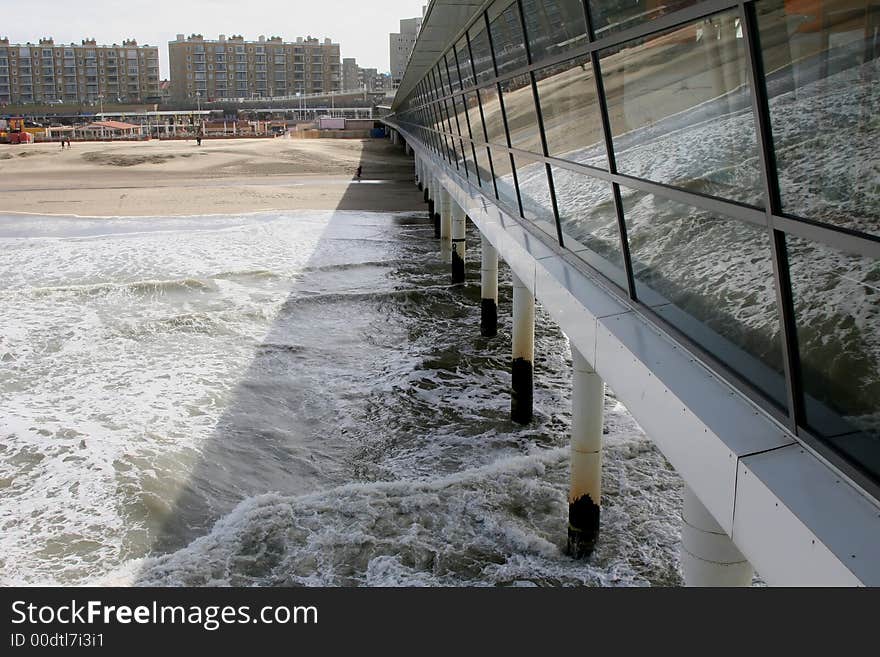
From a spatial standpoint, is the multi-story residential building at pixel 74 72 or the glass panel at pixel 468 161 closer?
the glass panel at pixel 468 161

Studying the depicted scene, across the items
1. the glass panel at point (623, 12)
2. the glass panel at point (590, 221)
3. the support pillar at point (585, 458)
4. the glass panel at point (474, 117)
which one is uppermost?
the glass panel at point (474, 117)

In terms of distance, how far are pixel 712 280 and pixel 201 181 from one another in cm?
4357

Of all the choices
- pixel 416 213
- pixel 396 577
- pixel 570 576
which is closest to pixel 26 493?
pixel 396 577

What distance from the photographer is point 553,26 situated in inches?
248

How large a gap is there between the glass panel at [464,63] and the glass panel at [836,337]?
897 cm

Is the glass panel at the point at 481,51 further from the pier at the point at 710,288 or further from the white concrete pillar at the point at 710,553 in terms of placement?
the white concrete pillar at the point at 710,553

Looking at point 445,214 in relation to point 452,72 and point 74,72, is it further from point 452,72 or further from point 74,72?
point 74,72

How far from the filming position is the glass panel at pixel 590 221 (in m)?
5.52

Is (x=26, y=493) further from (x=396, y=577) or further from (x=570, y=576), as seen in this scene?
(x=570, y=576)

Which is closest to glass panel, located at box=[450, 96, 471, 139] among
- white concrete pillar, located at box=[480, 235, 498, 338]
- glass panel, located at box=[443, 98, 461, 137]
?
glass panel, located at box=[443, 98, 461, 137]

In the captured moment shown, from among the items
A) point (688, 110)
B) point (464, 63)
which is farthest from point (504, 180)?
point (688, 110)

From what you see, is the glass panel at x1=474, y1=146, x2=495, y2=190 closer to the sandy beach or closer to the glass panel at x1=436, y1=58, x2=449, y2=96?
the glass panel at x1=436, y1=58, x2=449, y2=96

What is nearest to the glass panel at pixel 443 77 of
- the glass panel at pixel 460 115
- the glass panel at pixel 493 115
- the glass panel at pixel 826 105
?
the glass panel at pixel 460 115
